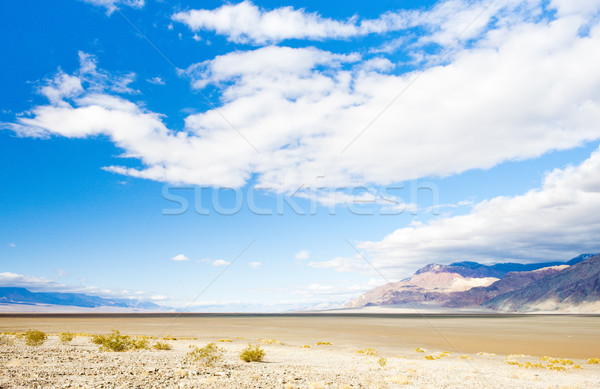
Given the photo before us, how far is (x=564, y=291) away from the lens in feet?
566

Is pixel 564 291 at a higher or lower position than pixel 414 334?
higher

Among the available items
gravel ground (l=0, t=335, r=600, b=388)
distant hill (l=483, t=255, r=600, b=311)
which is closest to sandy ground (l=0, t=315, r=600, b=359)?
gravel ground (l=0, t=335, r=600, b=388)

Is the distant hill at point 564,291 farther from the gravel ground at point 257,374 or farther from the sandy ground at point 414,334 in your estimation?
the gravel ground at point 257,374

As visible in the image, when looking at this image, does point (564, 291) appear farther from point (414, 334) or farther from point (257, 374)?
point (257, 374)

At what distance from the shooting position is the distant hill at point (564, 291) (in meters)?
161

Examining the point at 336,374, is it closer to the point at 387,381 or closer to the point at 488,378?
the point at 387,381

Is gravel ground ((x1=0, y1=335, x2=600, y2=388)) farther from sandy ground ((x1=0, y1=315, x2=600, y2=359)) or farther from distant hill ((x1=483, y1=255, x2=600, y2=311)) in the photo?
distant hill ((x1=483, y1=255, x2=600, y2=311))

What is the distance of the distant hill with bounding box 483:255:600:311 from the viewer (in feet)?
529

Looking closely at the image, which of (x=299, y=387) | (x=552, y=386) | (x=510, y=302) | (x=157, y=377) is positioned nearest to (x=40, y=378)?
(x=157, y=377)

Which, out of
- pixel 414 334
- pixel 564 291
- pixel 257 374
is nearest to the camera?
pixel 257 374

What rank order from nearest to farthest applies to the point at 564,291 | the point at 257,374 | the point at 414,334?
1. the point at 257,374
2. the point at 414,334
3. the point at 564,291

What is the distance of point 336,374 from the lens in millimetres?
17234

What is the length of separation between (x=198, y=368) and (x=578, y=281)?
199545mm

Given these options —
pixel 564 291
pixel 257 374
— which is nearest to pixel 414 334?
pixel 257 374
